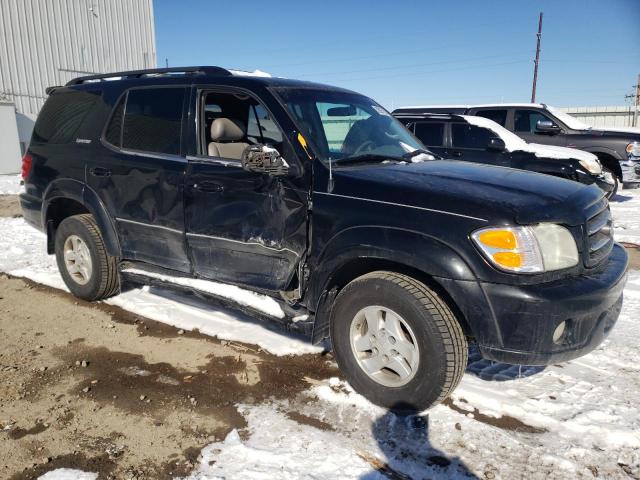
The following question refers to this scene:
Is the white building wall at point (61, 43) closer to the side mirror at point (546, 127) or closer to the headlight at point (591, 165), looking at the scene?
the side mirror at point (546, 127)

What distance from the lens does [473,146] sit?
8602 millimetres

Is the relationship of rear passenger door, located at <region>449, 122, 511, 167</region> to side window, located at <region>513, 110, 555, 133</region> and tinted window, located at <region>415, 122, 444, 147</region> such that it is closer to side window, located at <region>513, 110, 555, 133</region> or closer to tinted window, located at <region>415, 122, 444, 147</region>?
tinted window, located at <region>415, 122, 444, 147</region>

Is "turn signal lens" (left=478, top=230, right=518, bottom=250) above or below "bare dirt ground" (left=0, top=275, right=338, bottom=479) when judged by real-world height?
above

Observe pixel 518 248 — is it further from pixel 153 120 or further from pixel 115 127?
pixel 115 127

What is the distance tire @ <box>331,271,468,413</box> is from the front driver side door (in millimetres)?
511

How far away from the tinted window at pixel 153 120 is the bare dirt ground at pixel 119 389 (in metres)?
1.51

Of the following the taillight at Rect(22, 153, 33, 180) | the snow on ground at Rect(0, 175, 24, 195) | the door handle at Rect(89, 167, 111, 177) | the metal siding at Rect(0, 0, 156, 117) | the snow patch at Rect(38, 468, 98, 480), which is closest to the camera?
the snow patch at Rect(38, 468, 98, 480)

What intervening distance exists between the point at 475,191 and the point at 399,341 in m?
0.95

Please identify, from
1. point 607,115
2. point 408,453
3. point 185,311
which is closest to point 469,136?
point 185,311

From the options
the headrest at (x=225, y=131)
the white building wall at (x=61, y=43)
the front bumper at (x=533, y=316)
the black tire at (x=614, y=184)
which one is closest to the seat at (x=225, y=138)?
the headrest at (x=225, y=131)

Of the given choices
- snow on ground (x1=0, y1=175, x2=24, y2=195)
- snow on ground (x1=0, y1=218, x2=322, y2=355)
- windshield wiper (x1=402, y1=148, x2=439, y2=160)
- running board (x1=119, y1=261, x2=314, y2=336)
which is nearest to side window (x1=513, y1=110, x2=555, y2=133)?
windshield wiper (x1=402, y1=148, x2=439, y2=160)

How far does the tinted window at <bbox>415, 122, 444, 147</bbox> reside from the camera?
8852mm

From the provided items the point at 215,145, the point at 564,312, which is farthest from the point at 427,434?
the point at 215,145

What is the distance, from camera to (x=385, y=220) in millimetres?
2830
